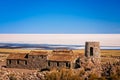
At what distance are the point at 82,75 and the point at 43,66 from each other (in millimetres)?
15628

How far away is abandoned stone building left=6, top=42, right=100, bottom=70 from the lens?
102 feet

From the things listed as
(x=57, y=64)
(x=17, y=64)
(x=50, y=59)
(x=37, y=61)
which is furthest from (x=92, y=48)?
(x=17, y=64)

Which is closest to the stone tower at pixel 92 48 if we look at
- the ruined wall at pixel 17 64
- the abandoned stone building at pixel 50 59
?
the abandoned stone building at pixel 50 59

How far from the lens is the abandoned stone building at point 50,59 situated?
31031 millimetres

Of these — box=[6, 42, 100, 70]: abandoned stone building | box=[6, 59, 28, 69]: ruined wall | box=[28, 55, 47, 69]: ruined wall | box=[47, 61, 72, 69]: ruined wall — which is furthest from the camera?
box=[6, 59, 28, 69]: ruined wall

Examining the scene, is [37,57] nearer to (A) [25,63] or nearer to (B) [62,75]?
(A) [25,63]

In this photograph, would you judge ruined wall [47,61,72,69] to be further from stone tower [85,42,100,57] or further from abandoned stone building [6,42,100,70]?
stone tower [85,42,100,57]

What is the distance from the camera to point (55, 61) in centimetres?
3195

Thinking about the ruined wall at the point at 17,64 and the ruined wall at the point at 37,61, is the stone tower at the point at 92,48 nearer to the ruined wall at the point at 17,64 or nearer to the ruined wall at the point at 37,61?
the ruined wall at the point at 37,61

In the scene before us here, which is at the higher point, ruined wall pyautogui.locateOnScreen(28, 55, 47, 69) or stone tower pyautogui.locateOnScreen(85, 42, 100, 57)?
stone tower pyautogui.locateOnScreen(85, 42, 100, 57)

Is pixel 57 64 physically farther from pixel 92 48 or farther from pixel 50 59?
pixel 92 48

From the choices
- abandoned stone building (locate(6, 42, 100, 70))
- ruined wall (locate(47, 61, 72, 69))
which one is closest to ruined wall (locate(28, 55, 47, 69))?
abandoned stone building (locate(6, 42, 100, 70))

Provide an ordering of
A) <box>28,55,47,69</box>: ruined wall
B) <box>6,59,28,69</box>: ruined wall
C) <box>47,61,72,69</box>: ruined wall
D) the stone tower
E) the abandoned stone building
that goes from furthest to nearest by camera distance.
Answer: <box>6,59,28,69</box>: ruined wall
<box>28,55,47,69</box>: ruined wall
<box>47,61,72,69</box>: ruined wall
the abandoned stone building
the stone tower

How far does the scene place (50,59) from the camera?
32.5 meters
